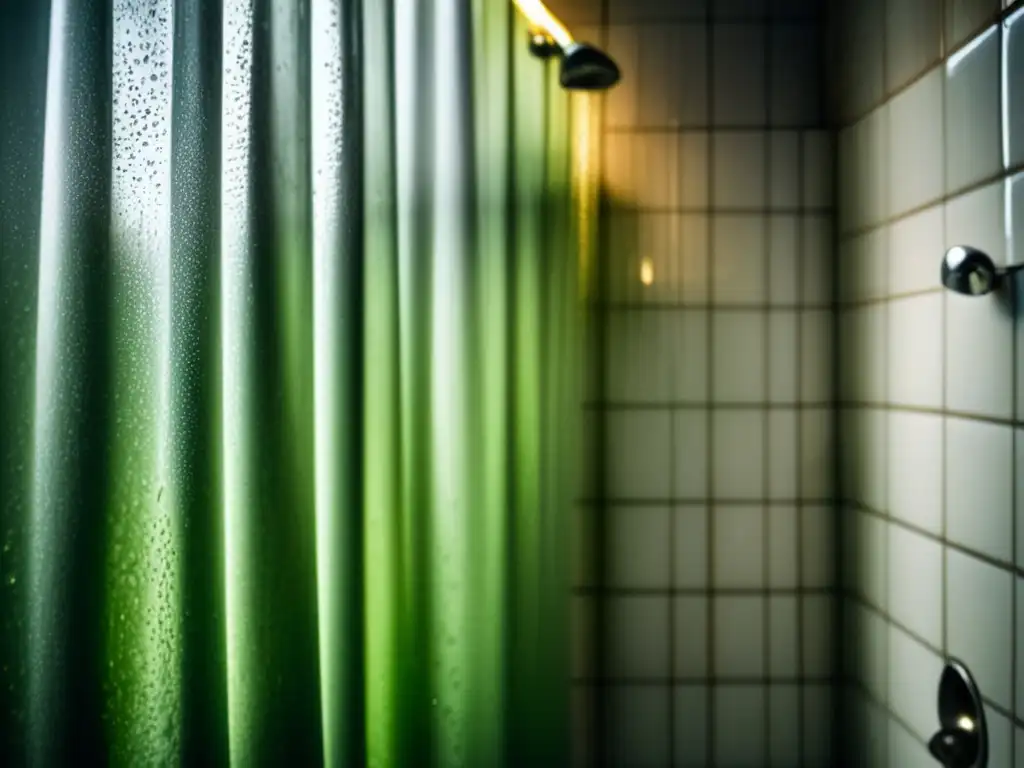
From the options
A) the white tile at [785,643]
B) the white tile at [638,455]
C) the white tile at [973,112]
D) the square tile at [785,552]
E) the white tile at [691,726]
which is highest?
the white tile at [973,112]

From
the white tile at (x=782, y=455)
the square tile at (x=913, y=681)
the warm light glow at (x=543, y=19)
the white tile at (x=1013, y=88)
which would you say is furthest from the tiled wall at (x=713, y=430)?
the white tile at (x=1013, y=88)

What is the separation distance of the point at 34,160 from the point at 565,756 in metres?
1.06

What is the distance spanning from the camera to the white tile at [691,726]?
138 centimetres

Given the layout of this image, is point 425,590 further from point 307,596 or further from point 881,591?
point 881,591

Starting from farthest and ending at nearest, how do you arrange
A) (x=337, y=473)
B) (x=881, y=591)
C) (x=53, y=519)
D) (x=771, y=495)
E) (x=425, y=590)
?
1. (x=771, y=495)
2. (x=881, y=591)
3. (x=425, y=590)
4. (x=337, y=473)
5. (x=53, y=519)

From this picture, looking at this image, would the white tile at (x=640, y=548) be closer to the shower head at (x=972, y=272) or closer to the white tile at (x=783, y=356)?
the white tile at (x=783, y=356)

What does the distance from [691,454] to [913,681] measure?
492 mm

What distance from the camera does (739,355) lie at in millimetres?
1383

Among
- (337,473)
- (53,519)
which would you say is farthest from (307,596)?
(53,519)

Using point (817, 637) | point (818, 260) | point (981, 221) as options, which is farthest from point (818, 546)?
point (981, 221)

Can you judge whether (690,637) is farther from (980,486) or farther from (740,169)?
(740,169)

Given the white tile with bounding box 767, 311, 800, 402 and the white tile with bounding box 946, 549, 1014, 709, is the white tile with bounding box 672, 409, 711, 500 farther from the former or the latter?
the white tile with bounding box 946, 549, 1014, 709

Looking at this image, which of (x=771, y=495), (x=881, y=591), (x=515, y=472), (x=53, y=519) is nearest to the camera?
(x=53, y=519)

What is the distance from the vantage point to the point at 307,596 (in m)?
0.86
